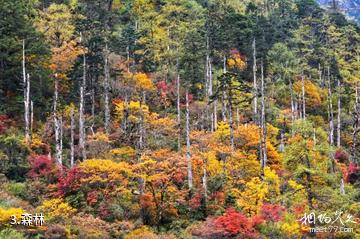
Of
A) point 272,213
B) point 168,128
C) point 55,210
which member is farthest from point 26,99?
point 272,213

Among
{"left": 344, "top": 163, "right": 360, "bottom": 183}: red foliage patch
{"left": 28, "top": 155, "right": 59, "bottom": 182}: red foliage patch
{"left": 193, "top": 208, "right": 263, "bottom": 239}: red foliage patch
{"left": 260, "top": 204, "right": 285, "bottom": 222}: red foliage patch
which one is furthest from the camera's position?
{"left": 344, "top": 163, "right": 360, "bottom": 183}: red foliage patch

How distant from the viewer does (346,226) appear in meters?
24.8

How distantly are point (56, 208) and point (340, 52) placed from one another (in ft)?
155

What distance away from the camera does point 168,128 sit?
127 feet

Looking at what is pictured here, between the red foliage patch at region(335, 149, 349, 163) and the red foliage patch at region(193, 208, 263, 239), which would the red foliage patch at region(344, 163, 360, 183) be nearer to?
the red foliage patch at region(335, 149, 349, 163)

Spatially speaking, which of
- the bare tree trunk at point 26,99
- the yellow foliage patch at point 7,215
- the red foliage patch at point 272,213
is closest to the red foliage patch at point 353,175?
the red foliage patch at point 272,213

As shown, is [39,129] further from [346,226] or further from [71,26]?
[346,226]

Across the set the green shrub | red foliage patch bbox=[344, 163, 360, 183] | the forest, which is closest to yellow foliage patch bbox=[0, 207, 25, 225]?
the forest

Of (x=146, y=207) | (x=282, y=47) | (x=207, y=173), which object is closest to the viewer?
(x=146, y=207)

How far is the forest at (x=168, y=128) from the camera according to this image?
2561 centimetres

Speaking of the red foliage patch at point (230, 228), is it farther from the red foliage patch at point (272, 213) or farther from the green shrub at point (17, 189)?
the green shrub at point (17, 189)

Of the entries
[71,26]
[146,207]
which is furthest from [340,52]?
[146,207]

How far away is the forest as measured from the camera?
25.6 metres

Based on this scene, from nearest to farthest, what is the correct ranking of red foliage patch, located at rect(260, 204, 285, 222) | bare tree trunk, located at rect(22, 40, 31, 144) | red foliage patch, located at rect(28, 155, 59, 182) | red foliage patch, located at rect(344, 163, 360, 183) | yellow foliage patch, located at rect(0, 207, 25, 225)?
yellow foliage patch, located at rect(0, 207, 25, 225) < red foliage patch, located at rect(260, 204, 285, 222) < red foliage patch, located at rect(28, 155, 59, 182) < bare tree trunk, located at rect(22, 40, 31, 144) < red foliage patch, located at rect(344, 163, 360, 183)
